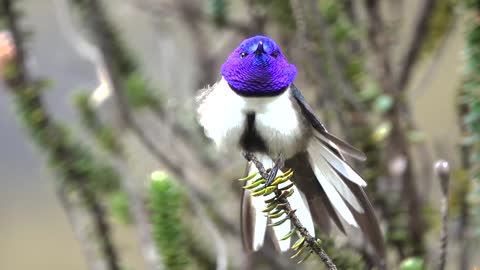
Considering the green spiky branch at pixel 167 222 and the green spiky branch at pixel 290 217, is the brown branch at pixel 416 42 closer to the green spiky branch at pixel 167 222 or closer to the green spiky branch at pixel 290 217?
the green spiky branch at pixel 167 222

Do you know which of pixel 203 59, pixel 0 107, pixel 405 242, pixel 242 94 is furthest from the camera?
pixel 0 107

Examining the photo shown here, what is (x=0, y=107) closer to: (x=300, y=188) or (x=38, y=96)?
(x=38, y=96)

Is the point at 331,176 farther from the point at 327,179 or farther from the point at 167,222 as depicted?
the point at 167,222

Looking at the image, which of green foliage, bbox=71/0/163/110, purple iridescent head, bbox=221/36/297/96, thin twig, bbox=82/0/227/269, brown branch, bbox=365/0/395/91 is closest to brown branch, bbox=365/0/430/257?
brown branch, bbox=365/0/395/91

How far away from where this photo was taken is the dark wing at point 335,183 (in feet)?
1.70

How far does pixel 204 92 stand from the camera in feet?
1.93

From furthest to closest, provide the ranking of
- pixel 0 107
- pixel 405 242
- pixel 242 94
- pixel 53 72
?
pixel 0 107
pixel 53 72
pixel 405 242
pixel 242 94

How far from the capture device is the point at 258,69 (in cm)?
46

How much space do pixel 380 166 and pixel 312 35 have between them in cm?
21

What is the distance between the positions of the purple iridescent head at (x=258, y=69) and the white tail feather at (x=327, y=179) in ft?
0.26

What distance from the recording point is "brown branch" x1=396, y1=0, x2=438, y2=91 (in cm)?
107

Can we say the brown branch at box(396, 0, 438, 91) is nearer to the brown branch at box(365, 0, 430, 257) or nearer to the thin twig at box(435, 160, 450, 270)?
the brown branch at box(365, 0, 430, 257)

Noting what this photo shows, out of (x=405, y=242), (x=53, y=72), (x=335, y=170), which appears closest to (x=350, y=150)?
(x=335, y=170)

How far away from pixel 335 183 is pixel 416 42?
0.62 meters
